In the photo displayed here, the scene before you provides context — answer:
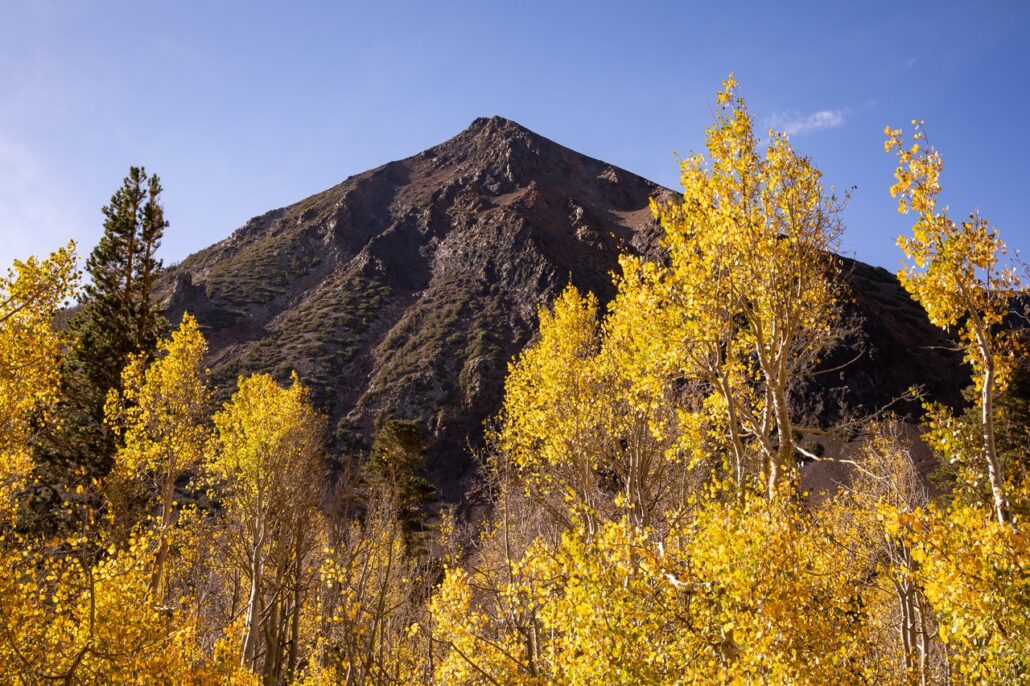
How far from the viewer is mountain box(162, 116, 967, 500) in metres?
77.1

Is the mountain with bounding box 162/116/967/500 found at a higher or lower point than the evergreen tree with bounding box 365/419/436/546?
higher

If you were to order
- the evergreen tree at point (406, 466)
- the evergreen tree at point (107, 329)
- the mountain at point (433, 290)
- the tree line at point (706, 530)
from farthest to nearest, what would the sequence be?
the mountain at point (433, 290) < the evergreen tree at point (406, 466) < the evergreen tree at point (107, 329) < the tree line at point (706, 530)

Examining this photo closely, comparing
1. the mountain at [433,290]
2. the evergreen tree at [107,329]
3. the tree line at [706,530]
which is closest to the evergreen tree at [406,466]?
the evergreen tree at [107,329]

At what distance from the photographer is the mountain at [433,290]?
77.1m

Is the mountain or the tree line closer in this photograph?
the tree line

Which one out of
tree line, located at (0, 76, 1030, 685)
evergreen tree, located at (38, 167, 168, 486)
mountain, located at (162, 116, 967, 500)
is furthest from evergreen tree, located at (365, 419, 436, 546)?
mountain, located at (162, 116, 967, 500)

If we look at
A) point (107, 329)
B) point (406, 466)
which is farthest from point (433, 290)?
point (107, 329)

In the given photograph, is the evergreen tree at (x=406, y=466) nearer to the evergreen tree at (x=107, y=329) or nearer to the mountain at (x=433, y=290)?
the evergreen tree at (x=107, y=329)

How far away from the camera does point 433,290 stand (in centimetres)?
10494

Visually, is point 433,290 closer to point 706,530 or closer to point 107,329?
point 107,329

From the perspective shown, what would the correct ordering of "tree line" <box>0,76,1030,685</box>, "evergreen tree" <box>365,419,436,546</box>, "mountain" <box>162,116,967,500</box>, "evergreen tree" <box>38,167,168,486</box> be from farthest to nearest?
"mountain" <box>162,116,967,500</box>, "evergreen tree" <box>365,419,436,546</box>, "evergreen tree" <box>38,167,168,486</box>, "tree line" <box>0,76,1030,685</box>

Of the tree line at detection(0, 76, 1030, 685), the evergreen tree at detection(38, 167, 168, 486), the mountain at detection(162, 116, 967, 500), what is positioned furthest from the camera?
the mountain at detection(162, 116, 967, 500)

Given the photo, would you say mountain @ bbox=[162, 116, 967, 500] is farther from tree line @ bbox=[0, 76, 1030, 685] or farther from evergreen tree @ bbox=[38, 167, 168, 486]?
tree line @ bbox=[0, 76, 1030, 685]

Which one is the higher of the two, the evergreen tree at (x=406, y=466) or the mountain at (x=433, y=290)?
the mountain at (x=433, y=290)
